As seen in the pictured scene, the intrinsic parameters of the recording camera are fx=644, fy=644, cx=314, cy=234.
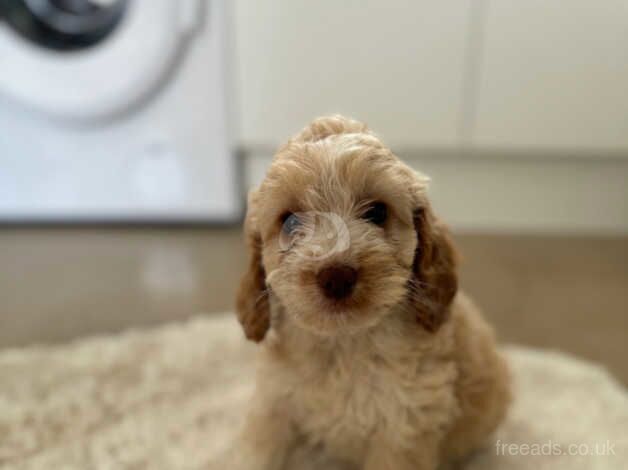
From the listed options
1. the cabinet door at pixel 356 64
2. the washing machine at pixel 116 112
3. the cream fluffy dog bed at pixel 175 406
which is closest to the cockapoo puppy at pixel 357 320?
the cream fluffy dog bed at pixel 175 406

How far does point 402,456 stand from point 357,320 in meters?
0.25

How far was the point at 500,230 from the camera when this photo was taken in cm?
210

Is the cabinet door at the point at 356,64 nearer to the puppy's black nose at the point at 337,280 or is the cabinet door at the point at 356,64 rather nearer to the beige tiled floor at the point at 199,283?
the beige tiled floor at the point at 199,283

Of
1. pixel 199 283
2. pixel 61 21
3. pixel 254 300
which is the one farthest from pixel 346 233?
pixel 61 21

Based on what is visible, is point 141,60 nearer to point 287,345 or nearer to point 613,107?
point 287,345

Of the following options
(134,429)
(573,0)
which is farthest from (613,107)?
(134,429)

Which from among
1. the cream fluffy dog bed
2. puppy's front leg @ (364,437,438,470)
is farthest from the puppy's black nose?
the cream fluffy dog bed

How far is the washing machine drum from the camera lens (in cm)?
179

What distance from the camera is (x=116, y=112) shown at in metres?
1.90

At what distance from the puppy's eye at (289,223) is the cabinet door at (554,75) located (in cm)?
A: 126

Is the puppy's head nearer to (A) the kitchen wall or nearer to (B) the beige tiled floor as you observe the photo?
(B) the beige tiled floor

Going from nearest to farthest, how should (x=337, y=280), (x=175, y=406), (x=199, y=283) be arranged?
1. (x=337, y=280)
2. (x=175, y=406)
3. (x=199, y=283)

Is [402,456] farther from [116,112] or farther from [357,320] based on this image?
[116,112]

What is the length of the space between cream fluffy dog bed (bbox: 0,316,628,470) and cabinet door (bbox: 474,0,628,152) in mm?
780
